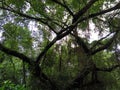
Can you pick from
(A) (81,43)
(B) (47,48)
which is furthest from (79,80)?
(B) (47,48)

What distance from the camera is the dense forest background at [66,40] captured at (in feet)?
21.3

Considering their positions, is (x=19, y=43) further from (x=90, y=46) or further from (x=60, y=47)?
(x=90, y=46)

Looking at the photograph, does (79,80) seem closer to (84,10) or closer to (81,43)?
(81,43)

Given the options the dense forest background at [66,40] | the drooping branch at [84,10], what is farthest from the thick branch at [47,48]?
the drooping branch at [84,10]

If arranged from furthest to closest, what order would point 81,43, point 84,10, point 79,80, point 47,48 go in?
point 79,80 < point 81,43 < point 47,48 < point 84,10

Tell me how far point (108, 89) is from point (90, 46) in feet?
4.31

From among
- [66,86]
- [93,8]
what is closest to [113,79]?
[66,86]

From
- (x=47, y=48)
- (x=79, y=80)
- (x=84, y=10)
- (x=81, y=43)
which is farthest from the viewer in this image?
(x=79, y=80)

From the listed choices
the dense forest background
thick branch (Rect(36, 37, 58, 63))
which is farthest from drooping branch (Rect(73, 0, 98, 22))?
thick branch (Rect(36, 37, 58, 63))

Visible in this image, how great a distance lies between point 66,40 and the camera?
23.1ft

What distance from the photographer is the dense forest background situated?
256 inches

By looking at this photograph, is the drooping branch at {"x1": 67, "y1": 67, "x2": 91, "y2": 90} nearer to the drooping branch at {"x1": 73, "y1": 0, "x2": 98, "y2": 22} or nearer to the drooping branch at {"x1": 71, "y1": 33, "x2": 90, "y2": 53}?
the drooping branch at {"x1": 71, "y1": 33, "x2": 90, "y2": 53}

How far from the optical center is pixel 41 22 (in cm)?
687

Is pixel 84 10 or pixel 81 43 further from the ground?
pixel 84 10
